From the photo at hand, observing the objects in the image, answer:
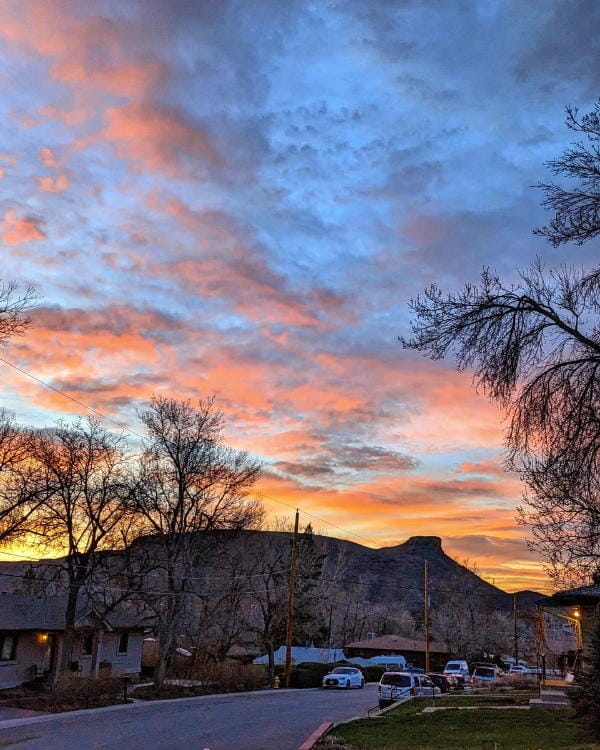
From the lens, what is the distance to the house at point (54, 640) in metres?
35.7

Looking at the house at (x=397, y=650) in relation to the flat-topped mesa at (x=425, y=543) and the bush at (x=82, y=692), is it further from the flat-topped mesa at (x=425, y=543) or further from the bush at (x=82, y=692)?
the flat-topped mesa at (x=425, y=543)

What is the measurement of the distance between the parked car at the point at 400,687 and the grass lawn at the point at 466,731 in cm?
629

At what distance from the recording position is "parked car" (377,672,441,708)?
1230 inches

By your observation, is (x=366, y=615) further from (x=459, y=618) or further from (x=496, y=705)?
(x=496, y=705)

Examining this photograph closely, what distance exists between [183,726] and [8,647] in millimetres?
17085

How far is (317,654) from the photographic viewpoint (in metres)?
71.8

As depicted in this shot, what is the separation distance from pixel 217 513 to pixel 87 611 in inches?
356

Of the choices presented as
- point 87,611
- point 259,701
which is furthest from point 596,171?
point 87,611

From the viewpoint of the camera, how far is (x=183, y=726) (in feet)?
74.9

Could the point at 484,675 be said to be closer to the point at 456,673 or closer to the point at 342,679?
the point at 456,673

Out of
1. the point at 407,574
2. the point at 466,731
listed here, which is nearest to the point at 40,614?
the point at 466,731

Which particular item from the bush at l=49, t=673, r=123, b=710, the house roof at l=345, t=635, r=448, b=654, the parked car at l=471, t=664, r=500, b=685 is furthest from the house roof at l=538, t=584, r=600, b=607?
the house roof at l=345, t=635, r=448, b=654

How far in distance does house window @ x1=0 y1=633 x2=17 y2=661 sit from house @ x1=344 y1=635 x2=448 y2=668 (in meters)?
48.5

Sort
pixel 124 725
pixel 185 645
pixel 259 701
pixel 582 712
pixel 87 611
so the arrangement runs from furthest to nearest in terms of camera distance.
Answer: pixel 185 645
pixel 87 611
pixel 259 701
pixel 124 725
pixel 582 712
